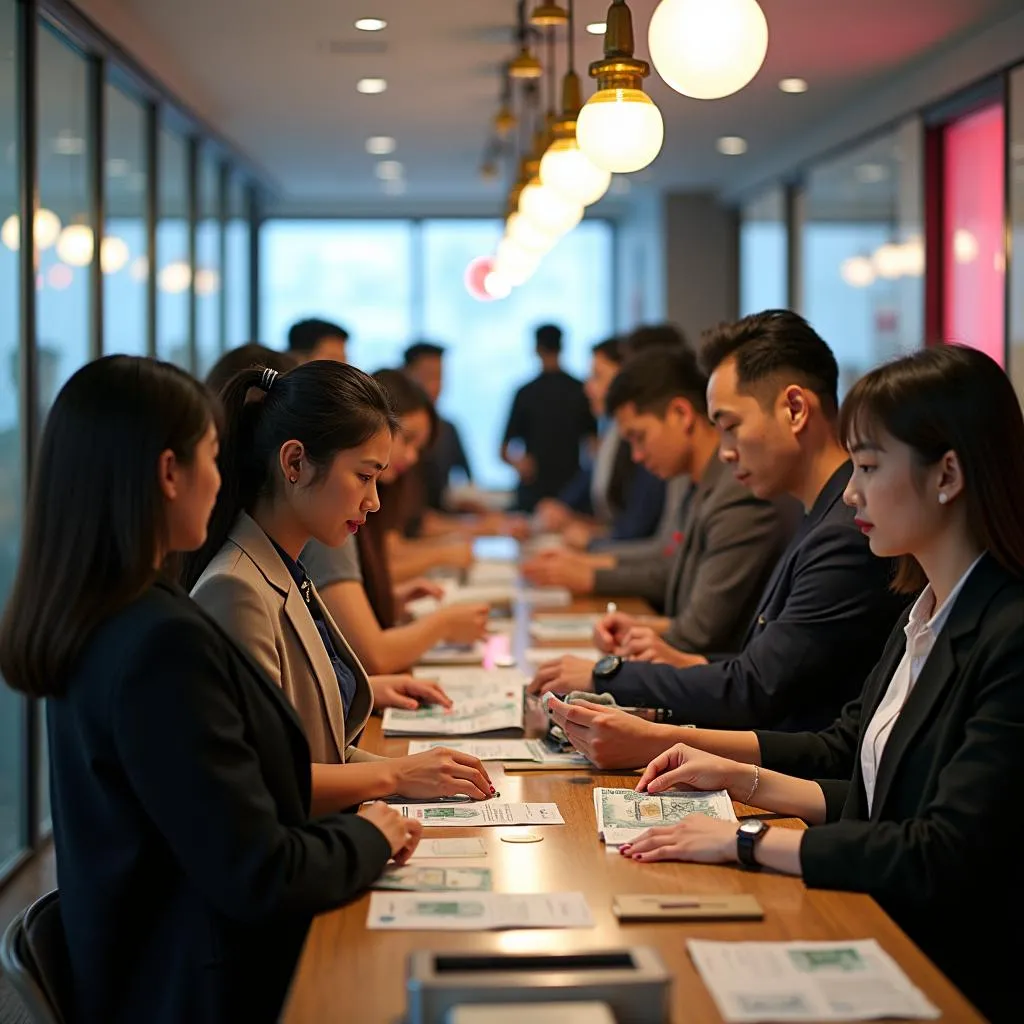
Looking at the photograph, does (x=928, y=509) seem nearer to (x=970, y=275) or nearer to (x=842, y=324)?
(x=970, y=275)

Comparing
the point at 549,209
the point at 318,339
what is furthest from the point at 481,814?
the point at 318,339

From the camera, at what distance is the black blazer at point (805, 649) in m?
2.84

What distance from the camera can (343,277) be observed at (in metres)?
13.1

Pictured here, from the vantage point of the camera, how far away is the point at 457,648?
13.2 feet

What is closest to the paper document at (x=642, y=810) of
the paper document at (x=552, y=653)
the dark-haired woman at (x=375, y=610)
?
the dark-haired woman at (x=375, y=610)

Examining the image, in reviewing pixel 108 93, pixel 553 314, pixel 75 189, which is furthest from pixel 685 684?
pixel 553 314

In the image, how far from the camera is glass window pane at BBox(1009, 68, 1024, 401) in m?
5.86

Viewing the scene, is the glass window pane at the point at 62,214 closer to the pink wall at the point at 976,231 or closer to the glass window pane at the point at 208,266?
the glass window pane at the point at 208,266

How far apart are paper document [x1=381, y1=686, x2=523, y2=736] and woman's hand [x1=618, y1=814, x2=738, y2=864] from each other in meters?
0.83

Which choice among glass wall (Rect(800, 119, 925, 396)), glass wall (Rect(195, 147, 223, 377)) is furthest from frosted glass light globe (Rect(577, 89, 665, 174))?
glass wall (Rect(195, 147, 223, 377))

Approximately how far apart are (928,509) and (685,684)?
3.47ft

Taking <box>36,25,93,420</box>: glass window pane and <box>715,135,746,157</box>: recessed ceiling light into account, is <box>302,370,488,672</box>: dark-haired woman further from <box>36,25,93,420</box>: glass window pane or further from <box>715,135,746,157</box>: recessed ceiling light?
<box>715,135,746,157</box>: recessed ceiling light

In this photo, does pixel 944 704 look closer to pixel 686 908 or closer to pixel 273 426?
pixel 686 908

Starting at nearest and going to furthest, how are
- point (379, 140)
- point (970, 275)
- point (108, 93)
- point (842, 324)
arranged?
point (108, 93)
point (970, 275)
point (842, 324)
point (379, 140)
